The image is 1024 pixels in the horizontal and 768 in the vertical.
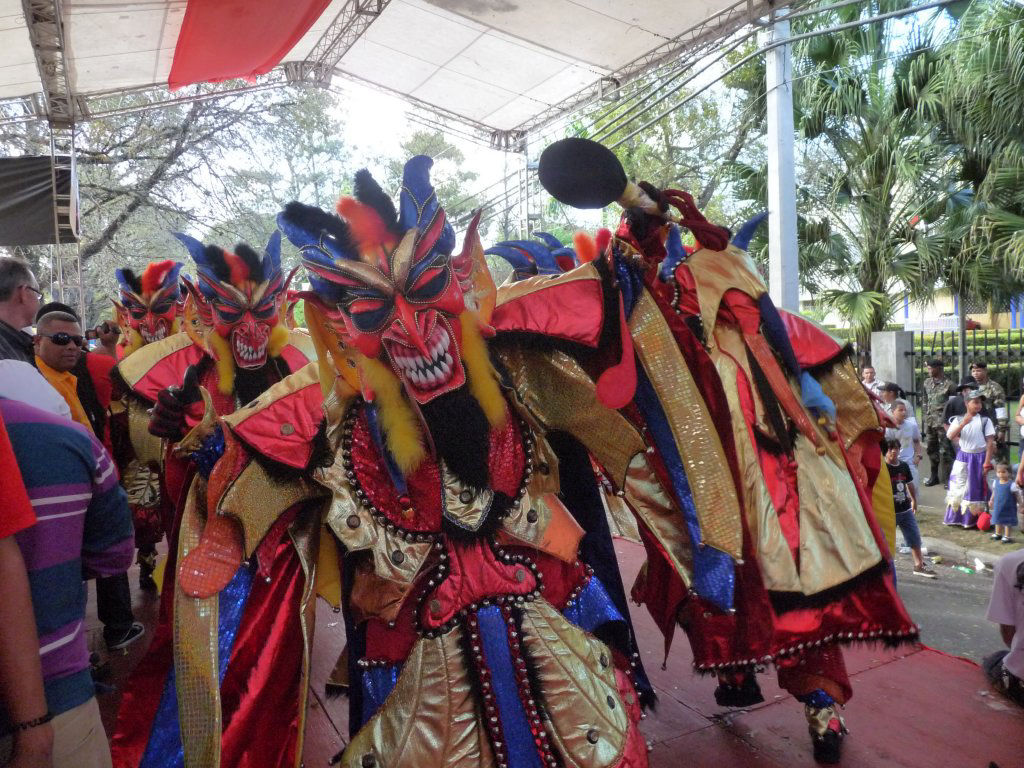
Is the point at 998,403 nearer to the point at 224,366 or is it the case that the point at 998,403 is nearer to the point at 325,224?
the point at 224,366

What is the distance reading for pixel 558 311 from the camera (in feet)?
6.38

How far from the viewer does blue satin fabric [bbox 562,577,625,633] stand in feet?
6.73

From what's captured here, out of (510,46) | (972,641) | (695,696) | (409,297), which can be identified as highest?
(510,46)

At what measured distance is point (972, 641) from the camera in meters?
4.20

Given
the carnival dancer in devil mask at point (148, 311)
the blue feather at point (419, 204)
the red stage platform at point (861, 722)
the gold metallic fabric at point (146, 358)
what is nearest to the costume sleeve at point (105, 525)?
the blue feather at point (419, 204)

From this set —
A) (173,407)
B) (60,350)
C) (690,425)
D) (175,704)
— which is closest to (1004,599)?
(690,425)

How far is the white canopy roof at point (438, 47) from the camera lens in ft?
20.1

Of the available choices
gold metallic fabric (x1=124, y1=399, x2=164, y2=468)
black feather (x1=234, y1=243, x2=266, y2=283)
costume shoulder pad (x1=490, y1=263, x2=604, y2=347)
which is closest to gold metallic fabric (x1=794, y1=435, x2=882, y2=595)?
costume shoulder pad (x1=490, y1=263, x2=604, y2=347)

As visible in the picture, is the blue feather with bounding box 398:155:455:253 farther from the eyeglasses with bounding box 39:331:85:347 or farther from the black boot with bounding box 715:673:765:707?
the eyeglasses with bounding box 39:331:85:347

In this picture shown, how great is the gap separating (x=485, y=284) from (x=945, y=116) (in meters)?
8.58

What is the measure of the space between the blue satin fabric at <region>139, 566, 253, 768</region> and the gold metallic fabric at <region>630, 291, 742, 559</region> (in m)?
1.18

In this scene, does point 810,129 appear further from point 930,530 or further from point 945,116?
point 930,530

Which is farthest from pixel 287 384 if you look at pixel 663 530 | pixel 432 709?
pixel 663 530

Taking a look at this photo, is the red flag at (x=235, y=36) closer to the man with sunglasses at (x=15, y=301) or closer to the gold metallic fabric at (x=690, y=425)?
the man with sunglasses at (x=15, y=301)
